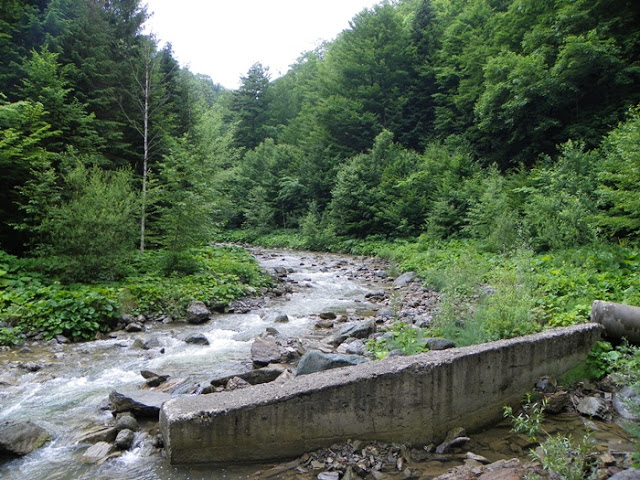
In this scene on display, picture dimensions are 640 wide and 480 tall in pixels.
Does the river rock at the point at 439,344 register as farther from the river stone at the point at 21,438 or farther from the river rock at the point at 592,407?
the river stone at the point at 21,438

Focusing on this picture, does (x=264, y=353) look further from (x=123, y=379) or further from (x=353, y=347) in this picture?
(x=123, y=379)

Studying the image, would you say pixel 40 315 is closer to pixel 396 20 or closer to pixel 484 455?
pixel 484 455

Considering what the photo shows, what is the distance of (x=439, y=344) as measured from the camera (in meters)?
5.93

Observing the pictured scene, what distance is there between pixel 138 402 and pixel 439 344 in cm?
418

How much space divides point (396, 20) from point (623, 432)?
35199 millimetres

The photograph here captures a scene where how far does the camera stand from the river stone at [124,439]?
4102 millimetres

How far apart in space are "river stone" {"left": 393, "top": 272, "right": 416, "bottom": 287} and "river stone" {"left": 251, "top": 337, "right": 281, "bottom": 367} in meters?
7.52

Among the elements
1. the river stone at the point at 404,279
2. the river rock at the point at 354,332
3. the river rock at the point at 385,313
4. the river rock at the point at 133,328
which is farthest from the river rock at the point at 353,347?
the river stone at the point at 404,279

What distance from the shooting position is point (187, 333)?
28.3 feet

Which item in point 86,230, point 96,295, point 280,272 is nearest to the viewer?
point 96,295

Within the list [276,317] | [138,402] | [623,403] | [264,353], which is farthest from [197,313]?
[623,403]

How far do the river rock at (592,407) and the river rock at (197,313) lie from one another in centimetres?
766

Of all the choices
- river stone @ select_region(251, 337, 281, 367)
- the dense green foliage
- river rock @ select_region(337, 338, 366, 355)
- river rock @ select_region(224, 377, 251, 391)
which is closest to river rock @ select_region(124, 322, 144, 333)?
the dense green foliage

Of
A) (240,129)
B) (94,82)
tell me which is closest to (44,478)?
(94,82)
